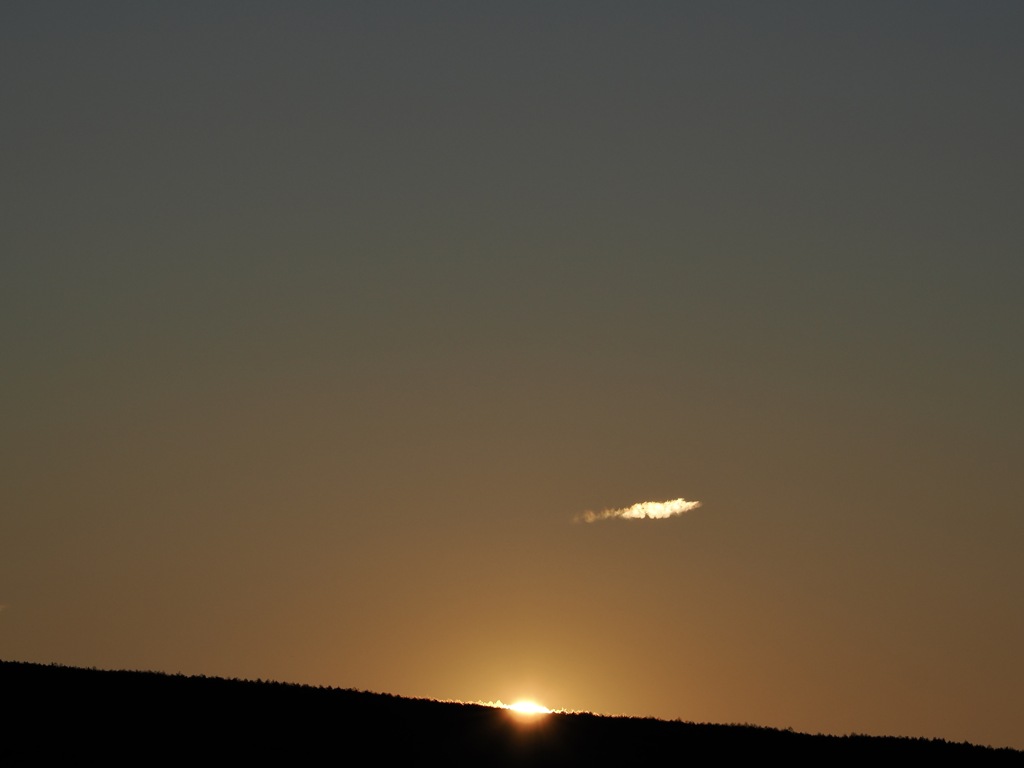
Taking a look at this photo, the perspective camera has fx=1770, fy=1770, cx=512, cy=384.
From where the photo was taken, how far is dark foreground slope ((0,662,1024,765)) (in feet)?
157

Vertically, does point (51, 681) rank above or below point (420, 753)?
above

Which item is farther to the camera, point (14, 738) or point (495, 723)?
point (495, 723)

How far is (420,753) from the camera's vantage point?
4866 centimetres

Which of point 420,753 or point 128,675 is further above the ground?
point 128,675

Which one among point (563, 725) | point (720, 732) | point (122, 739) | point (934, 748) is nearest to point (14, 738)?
point (122, 739)

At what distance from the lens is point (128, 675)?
5334 centimetres

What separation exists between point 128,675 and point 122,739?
5.78 meters

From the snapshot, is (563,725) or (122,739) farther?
(563,725)

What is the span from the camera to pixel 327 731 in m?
49.5

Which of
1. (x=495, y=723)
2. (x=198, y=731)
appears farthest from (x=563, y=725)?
(x=198, y=731)

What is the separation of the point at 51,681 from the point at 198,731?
249 inches

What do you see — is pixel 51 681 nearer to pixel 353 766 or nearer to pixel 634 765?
pixel 353 766

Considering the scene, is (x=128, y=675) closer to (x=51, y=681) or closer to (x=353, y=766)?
(x=51, y=681)

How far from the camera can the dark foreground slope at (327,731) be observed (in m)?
47.7
